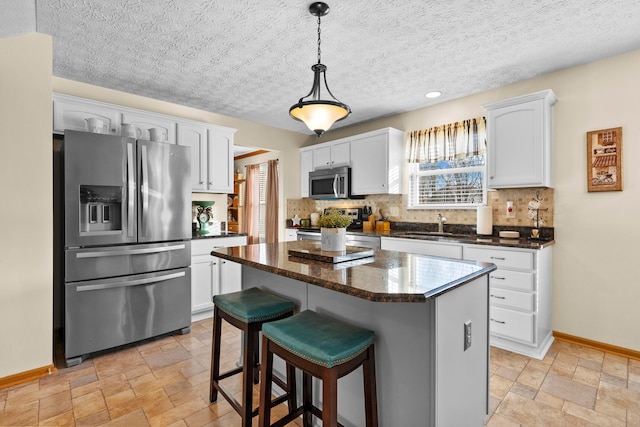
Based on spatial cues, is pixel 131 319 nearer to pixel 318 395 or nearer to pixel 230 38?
pixel 318 395

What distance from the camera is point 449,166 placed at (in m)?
4.01

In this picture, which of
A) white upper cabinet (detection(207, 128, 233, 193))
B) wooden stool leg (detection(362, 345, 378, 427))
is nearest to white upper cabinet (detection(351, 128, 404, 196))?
white upper cabinet (detection(207, 128, 233, 193))

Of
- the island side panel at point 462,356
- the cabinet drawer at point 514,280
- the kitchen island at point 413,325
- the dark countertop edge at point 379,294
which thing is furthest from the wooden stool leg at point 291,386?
the cabinet drawer at point 514,280

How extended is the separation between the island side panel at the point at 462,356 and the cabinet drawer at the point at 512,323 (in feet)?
3.53

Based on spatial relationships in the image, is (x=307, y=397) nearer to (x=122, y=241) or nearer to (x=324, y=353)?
(x=324, y=353)

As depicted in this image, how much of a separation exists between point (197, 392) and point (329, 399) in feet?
4.41

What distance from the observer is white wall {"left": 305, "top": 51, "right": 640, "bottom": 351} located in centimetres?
269

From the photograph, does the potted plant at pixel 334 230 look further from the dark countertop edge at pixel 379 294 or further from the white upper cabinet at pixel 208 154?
the white upper cabinet at pixel 208 154

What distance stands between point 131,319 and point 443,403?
8.49 ft

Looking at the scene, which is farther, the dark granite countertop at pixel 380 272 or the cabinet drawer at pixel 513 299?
the cabinet drawer at pixel 513 299

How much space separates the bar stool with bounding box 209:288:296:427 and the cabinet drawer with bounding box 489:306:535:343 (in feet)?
5.79

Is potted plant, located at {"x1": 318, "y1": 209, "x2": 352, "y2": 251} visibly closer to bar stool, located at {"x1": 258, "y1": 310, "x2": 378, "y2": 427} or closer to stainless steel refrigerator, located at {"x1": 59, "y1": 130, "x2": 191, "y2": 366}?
bar stool, located at {"x1": 258, "y1": 310, "x2": 378, "y2": 427}

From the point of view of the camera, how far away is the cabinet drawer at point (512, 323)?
272cm

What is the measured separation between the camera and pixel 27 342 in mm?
2363
